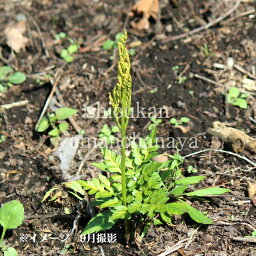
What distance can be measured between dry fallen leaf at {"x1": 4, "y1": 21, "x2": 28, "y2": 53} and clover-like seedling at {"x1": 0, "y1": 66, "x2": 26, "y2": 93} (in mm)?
413

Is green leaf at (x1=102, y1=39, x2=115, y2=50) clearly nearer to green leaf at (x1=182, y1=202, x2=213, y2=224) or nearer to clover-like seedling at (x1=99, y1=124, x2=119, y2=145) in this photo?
clover-like seedling at (x1=99, y1=124, x2=119, y2=145)

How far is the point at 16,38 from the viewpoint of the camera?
538 centimetres

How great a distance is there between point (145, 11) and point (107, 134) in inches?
70.6

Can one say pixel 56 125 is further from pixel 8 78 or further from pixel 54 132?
pixel 8 78

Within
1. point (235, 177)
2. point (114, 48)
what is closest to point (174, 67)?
point (114, 48)

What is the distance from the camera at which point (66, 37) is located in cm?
548

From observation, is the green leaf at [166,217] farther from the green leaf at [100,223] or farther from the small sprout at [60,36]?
the small sprout at [60,36]

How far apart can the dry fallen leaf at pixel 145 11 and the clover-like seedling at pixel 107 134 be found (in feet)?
5.08

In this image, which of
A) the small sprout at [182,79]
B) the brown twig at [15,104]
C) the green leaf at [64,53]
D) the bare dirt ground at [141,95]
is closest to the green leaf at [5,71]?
the bare dirt ground at [141,95]

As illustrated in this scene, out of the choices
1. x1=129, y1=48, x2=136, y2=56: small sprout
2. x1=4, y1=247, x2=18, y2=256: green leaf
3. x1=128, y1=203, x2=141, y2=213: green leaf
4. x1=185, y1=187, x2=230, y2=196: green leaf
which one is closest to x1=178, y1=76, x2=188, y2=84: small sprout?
x1=129, y1=48, x2=136, y2=56: small sprout

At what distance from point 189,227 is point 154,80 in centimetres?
175

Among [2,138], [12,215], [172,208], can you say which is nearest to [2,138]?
[2,138]

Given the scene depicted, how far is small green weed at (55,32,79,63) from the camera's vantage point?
5191mm

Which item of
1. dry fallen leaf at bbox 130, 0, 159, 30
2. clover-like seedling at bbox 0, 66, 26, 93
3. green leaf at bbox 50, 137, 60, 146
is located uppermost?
dry fallen leaf at bbox 130, 0, 159, 30
